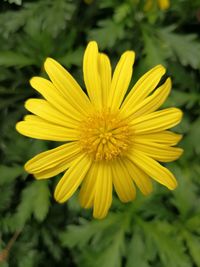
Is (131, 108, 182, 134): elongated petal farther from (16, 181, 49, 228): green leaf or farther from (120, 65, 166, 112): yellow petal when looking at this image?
(16, 181, 49, 228): green leaf

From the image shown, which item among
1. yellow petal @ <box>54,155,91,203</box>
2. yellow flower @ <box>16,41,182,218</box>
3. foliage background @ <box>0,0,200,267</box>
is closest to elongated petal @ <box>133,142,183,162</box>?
yellow flower @ <box>16,41,182,218</box>

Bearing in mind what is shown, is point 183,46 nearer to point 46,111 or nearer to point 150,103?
point 150,103

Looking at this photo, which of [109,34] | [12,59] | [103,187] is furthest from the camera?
[109,34]

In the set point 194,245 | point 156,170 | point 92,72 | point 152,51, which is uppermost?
point 92,72

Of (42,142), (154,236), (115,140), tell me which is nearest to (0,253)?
(42,142)

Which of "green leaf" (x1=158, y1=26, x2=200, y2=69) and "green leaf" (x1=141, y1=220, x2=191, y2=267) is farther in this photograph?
"green leaf" (x1=158, y1=26, x2=200, y2=69)

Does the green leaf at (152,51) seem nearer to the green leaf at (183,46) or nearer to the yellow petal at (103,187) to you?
the green leaf at (183,46)

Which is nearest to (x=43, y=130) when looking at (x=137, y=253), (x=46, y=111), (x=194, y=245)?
(x=46, y=111)
